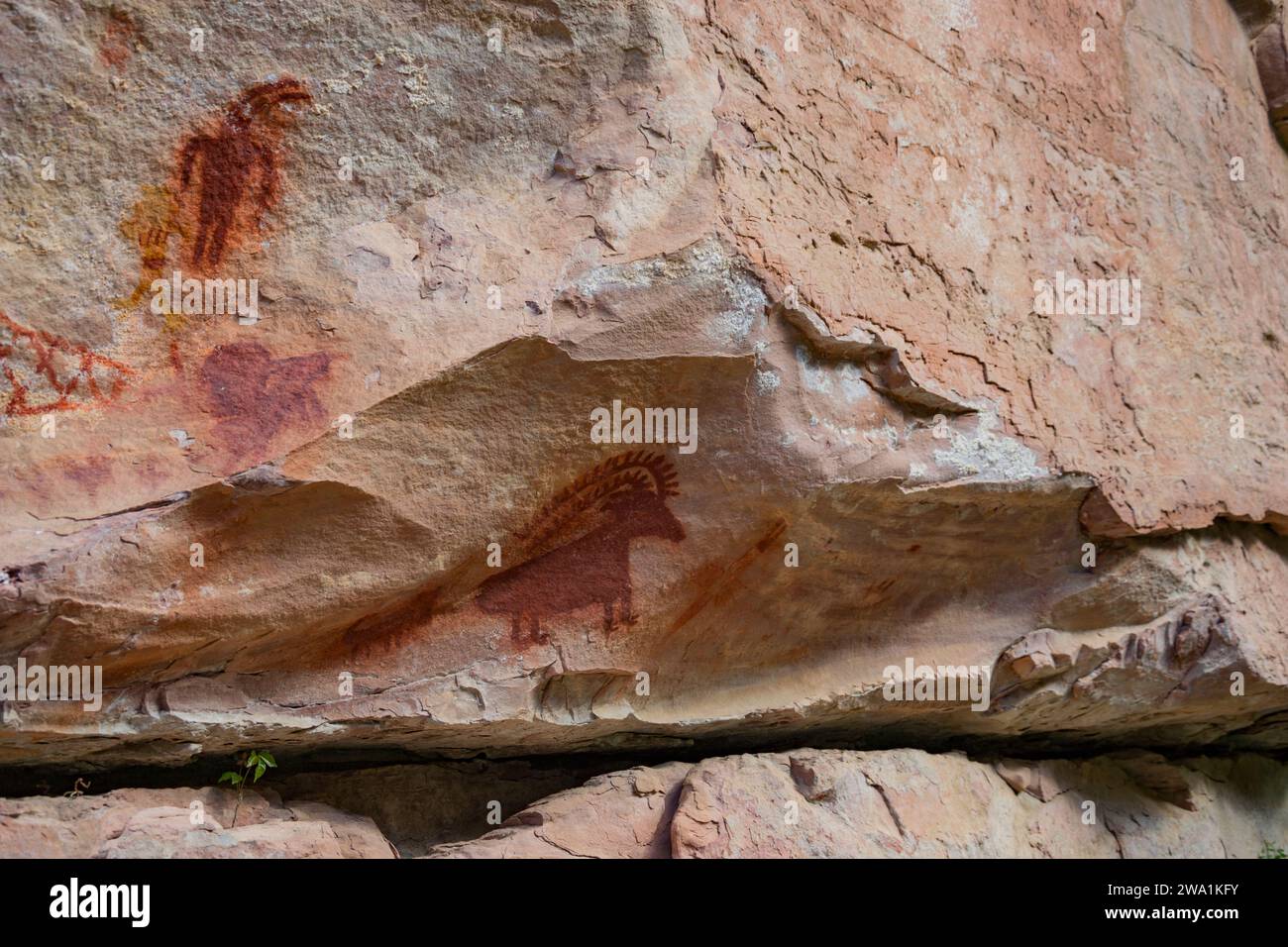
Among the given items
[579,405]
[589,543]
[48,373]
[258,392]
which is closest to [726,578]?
[589,543]

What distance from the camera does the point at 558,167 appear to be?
11.7 feet

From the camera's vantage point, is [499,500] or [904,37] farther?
[904,37]

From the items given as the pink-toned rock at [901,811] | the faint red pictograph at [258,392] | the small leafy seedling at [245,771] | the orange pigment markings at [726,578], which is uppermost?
Answer: the faint red pictograph at [258,392]

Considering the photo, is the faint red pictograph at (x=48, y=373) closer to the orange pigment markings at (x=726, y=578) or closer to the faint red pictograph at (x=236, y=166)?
the faint red pictograph at (x=236, y=166)

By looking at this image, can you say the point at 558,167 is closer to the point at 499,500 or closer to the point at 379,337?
the point at 379,337

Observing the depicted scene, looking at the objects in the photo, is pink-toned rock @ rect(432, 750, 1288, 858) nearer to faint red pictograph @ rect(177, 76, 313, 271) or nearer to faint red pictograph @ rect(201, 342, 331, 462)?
faint red pictograph @ rect(201, 342, 331, 462)

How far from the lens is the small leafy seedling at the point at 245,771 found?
357 centimetres

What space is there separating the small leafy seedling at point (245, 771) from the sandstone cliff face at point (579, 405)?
10 cm

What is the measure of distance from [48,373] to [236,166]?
2.55 feet

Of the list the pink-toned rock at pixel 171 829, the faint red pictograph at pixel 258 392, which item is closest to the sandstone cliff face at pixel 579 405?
the faint red pictograph at pixel 258 392

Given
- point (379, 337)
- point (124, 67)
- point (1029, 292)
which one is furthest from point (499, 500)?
point (1029, 292)

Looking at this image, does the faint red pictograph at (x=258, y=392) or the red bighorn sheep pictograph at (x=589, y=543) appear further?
the red bighorn sheep pictograph at (x=589, y=543)

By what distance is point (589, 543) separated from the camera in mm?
3760

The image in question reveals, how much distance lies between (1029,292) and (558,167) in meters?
1.75
